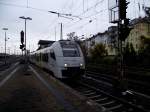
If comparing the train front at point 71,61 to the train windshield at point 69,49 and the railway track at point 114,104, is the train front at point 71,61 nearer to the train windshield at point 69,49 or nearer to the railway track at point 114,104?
the train windshield at point 69,49

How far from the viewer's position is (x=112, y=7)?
17484 millimetres

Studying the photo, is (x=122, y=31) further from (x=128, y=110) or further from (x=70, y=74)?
(x=70, y=74)

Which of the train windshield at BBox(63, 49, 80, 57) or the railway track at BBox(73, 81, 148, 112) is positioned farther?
the train windshield at BBox(63, 49, 80, 57)

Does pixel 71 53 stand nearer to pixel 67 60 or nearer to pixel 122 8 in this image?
pixel 67 60

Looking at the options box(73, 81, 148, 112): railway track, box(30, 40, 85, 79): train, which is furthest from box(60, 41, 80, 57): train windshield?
box(73, 81, 148, 112): railway track

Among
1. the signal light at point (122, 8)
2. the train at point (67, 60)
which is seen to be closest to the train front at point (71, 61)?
the train at point (67, 60)

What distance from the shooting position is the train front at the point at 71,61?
62.4 ft

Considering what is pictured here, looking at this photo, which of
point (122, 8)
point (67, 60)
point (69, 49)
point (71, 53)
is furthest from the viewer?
point (69, 49)

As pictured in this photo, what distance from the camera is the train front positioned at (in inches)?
749

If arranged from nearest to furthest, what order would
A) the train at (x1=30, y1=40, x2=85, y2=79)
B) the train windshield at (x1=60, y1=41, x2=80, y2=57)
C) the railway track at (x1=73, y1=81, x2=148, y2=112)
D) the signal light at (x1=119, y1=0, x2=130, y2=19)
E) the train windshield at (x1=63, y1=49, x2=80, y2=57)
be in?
the railway track at (x1=73, y1=81, x2=148, y2=112)
the signal light at (x1=119, y1=0, x2=130, y2=19)
the train at (x1=30, y1=40, x2=85, y2=79)
the train windshield at (x1=63, y1=49, x2=80, y2=57)
the train windshield at (x1=60, y1=41, x2=80, y2=57)

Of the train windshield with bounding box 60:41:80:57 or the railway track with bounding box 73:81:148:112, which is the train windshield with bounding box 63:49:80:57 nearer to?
the train windshield with bounding box 60:41:80:57

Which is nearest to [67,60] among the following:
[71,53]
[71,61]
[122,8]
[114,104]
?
[71,61]

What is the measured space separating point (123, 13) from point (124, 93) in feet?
13.2

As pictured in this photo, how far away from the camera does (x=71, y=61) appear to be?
63.2ft
